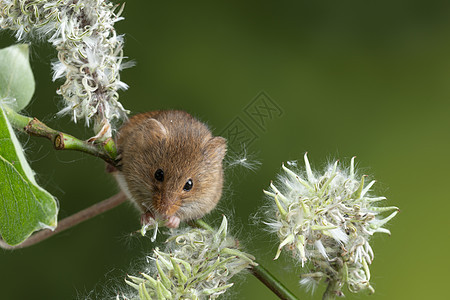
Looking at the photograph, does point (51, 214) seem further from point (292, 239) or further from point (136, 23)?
point (136, 23)

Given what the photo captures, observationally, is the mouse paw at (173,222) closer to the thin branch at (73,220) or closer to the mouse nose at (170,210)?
the mouse nose at (170,210)

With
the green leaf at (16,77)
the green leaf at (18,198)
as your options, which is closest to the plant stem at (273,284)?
the green leaf at (18,198)

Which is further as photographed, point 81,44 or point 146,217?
point 146,217

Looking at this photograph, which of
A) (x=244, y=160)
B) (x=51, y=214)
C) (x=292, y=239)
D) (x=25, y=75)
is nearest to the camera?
(x=51, y=214)

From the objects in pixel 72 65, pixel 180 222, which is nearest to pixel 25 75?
pixel 72 65

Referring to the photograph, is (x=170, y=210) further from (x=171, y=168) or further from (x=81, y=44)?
(x=81, y=44)

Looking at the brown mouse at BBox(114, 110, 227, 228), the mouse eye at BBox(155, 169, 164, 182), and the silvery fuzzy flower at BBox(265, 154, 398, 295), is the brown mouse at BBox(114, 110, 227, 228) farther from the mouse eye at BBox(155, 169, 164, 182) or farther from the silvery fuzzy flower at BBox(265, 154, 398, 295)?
the silvery fuzzy flower at BBox(265, 154, 398, 295)

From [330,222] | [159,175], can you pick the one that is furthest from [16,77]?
[330,222]
